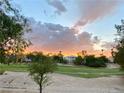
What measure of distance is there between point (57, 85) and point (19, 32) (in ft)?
168

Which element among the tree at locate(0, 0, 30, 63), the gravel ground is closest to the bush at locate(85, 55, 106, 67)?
the gravel ground

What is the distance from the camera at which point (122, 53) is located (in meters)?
48.8

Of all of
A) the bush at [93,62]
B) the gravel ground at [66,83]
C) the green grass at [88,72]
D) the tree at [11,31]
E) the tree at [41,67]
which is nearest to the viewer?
the tree at [11,31]

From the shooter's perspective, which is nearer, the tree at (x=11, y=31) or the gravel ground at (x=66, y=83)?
the tree at (x=11, y=31)

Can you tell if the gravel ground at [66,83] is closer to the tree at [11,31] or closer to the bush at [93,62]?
the tree at [11,31]

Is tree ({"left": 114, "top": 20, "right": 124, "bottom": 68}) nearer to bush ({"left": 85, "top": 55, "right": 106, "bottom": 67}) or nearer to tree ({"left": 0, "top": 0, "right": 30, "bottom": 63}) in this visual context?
tree ({"left": 0, "top": 0, "right": 30, "bottom": 63})

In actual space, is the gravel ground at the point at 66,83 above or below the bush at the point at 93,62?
below

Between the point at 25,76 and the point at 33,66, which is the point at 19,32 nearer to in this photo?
the point at 33,66

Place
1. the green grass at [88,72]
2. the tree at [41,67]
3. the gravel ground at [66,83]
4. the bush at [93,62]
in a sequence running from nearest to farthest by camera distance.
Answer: the tree at [41,67]
the gravel ground at [66,83]
the green grass at [88,72]
the bush at [93,62]

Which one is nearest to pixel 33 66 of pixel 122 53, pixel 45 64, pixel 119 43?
pixel 45 64

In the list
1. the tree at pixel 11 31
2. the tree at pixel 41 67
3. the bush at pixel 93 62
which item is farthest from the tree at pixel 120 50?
the bush at pixel 93 62

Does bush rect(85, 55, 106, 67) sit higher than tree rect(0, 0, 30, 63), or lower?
higher

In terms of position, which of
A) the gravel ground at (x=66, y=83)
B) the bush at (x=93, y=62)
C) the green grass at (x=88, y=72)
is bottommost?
the gravel ground at (x=66, y=83)

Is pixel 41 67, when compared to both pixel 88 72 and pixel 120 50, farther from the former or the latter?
pixel 88 72
